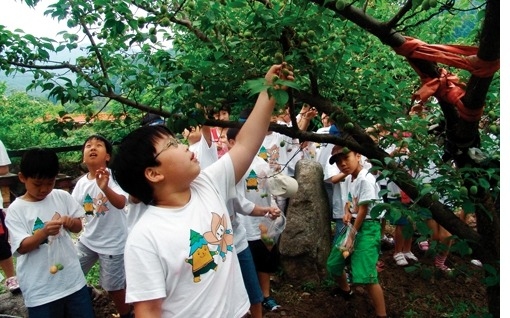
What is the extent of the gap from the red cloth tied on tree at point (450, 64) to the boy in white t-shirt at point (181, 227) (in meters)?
0.60

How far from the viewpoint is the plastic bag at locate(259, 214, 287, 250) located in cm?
392

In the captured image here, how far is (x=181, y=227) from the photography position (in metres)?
1.86

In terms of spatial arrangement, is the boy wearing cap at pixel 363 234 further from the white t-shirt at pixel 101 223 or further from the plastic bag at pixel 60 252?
the plastic bag at pixel 60 252

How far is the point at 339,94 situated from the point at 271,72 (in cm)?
85

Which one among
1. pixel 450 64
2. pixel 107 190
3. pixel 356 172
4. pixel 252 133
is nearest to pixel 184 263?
pixel 252 133

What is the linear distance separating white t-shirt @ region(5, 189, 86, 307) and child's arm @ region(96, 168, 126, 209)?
36cm

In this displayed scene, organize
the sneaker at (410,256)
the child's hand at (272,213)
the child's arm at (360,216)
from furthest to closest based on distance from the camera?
the sneaker at (410,256)
the child's arm at (360,216)
the child's hand at (272,213)

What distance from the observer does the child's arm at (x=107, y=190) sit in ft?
10.8

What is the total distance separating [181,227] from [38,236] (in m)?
1.60

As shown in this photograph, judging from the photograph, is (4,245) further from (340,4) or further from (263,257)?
(340,4)

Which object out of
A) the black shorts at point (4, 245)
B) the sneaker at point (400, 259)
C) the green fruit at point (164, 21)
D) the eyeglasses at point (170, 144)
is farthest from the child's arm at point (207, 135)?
the sneaker at point (400, 259)

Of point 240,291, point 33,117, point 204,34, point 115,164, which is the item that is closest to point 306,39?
point 204,34

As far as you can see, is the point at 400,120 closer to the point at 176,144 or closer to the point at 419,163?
the point at 419,163

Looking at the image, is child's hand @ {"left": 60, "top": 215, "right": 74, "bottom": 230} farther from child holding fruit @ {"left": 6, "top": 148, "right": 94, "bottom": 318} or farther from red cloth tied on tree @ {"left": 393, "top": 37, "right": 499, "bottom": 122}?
red cloth tied on tree @ {"left": 393, "top": 37, "right": 499, "bottom": 122}
